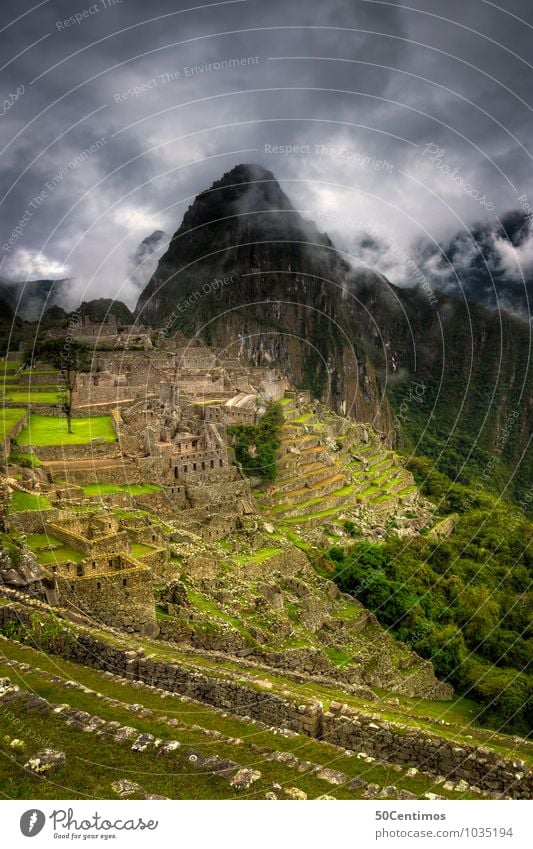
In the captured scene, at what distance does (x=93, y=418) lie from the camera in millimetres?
42375

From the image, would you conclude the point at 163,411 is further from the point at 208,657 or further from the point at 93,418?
the point at 208,657

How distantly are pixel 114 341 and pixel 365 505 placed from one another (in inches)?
1299

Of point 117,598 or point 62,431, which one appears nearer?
point 117,598

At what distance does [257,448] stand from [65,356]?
61.1 feet

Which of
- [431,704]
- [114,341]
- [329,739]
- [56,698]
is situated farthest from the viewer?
[114,341]

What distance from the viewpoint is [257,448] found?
142 ft

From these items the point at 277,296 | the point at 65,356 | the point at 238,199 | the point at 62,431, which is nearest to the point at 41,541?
the point at 62,431

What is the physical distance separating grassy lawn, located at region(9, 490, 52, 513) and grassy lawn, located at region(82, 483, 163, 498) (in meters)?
4.26

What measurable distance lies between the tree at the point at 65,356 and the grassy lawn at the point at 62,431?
3.04 meters

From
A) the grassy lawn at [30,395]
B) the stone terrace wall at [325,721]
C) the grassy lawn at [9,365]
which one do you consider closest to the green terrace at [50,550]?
the stone terrace wall at [325,721]

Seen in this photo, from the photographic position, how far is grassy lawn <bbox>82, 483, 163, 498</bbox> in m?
28.3

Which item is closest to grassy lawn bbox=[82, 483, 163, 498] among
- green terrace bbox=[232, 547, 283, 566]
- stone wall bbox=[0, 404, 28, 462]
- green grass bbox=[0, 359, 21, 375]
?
stone wall bbox=[0, 404, 28, 462]

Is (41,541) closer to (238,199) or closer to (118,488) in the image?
(118,488)
